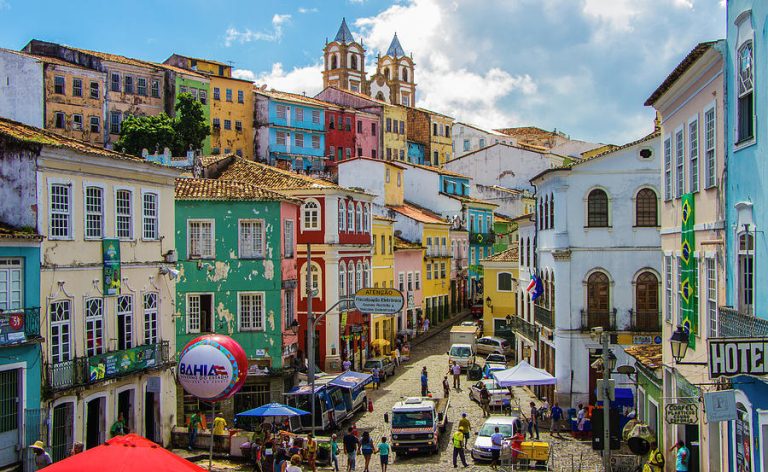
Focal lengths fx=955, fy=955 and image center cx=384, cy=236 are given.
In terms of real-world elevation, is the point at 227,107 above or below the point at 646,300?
above

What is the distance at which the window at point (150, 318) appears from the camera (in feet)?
94.2

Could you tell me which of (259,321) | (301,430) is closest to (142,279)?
(301,430)

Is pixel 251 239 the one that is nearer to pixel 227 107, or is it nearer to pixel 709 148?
pixel 709 148

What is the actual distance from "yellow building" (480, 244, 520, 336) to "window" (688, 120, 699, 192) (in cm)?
3590

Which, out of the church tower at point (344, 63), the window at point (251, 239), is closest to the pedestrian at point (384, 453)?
the window at point (251, 239)

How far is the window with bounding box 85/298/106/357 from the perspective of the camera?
25.7 meters

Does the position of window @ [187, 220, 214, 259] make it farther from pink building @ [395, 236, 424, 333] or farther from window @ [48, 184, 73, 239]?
pink building @ [395, 236, 424, 333]

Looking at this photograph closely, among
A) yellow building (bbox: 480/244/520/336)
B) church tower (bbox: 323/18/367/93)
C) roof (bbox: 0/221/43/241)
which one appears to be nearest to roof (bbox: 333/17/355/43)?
church tower (bbox: 323/18/367/93)

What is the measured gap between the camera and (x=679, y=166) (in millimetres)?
22734

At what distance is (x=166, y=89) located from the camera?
79500mm

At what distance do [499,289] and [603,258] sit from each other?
2214 cm

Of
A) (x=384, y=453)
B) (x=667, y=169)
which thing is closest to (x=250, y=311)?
(x=384, y=453)

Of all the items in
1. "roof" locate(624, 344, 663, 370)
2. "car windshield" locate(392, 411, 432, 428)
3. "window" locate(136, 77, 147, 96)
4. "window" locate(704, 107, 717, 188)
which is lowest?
"car windshield" locate(392, 411, 432, 428)

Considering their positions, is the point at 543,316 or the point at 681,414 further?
the point at 543,316
